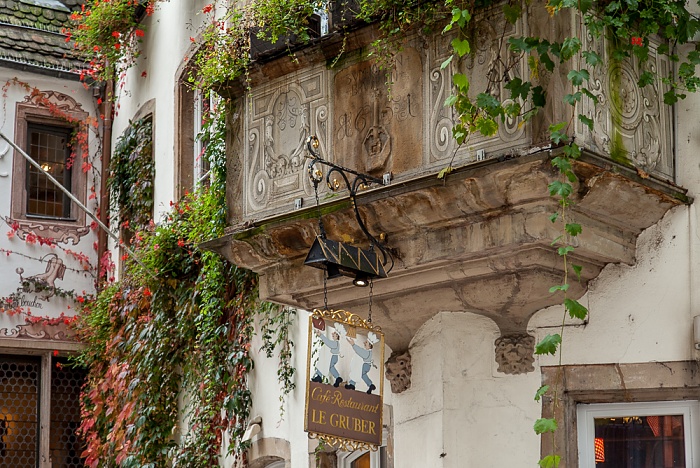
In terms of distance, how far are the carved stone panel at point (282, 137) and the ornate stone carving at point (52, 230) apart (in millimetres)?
5843

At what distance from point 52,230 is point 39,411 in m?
1.87

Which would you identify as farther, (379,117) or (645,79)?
(379,117)

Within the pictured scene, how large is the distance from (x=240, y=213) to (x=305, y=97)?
89 cm

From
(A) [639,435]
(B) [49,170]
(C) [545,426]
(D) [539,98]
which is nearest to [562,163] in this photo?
(D) [539,98]

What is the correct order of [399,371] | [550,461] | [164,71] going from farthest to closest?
[164,71] → [399,371] → [550,461]

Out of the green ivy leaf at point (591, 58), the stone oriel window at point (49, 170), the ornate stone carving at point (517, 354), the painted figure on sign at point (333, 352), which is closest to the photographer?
the green ivy leaf at point (591, 58)

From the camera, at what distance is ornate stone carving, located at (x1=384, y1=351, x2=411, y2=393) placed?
8.38 m

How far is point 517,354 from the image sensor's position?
7.90 meters

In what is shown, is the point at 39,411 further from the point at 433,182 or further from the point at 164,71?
the point at 433,182

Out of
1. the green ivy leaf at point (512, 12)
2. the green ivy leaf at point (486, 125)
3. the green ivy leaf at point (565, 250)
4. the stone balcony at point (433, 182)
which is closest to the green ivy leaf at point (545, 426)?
the green ivy leaf at point (565, 250)

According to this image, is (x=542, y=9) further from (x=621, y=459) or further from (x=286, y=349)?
(x=286, y=349)

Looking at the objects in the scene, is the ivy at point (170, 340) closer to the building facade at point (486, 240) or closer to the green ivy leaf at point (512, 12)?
the building facade at point (486, 240)

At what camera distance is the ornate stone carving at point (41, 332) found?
44.4 ft

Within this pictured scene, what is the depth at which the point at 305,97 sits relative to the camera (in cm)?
836
